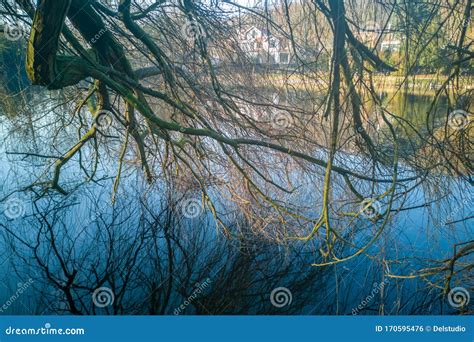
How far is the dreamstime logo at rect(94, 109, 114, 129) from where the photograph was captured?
2355 millimetres

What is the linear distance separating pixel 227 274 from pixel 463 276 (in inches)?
42.9

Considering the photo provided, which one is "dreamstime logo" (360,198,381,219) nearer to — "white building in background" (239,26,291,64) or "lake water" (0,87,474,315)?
"lake water" (0,87,474,315)

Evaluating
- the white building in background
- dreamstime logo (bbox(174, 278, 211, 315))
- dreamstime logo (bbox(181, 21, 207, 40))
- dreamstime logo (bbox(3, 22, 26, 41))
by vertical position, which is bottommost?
dreamstime logo (bbox(174, 278, 211, 315))

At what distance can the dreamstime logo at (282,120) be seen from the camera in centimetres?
215

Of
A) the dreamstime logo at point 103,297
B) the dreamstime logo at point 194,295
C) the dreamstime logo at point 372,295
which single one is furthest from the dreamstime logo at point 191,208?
the dreamstime logo at point 372,295

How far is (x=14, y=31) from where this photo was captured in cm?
207

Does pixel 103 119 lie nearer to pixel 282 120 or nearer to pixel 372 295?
pixel 282 120

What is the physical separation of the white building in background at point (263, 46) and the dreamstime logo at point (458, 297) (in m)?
1.29

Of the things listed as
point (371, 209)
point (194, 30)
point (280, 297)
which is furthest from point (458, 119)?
point (194, 30)

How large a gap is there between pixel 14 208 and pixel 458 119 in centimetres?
260

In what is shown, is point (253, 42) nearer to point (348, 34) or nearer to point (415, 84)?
point (348, 34)

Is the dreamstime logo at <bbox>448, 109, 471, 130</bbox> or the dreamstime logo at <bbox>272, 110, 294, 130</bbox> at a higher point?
the dreamstime logo at <bbox>272, 110, 294, 130</bbox>

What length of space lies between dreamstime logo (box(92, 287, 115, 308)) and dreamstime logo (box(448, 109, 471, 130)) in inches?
71.6

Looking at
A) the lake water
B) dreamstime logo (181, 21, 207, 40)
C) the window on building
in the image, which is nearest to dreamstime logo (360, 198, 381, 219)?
the lake water
